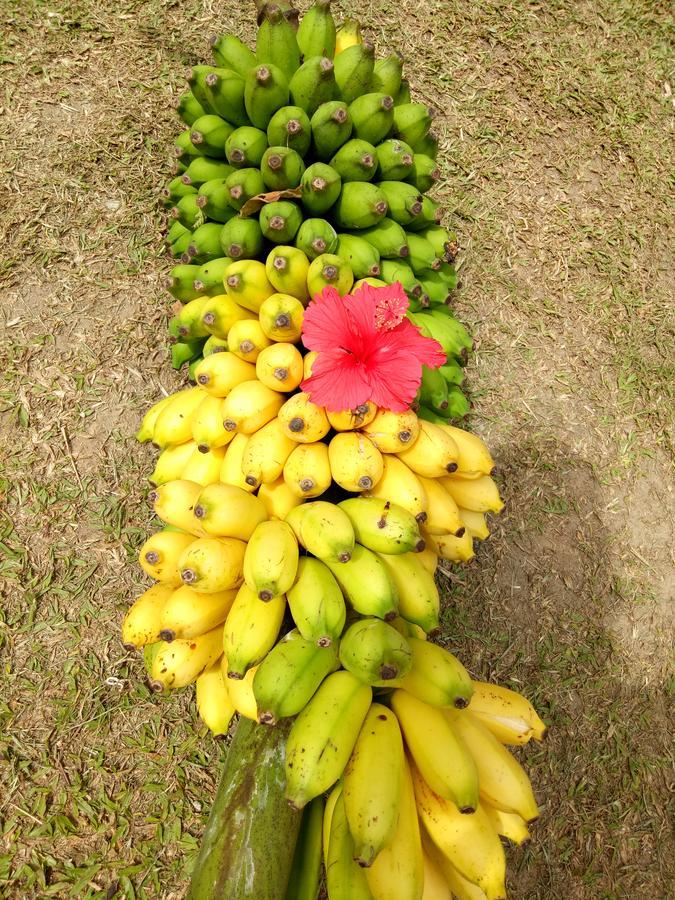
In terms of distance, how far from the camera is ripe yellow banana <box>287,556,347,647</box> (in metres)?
1.51

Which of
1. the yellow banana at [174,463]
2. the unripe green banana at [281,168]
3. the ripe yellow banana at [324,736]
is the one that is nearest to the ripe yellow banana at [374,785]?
the ripe yellow banana at [324,736]

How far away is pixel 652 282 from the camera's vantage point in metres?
3.97

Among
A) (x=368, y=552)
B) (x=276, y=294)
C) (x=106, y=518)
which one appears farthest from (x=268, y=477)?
(x=106, y=518)

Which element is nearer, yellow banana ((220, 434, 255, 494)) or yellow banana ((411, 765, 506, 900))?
yellow banana ((411, 765, 506, 900))

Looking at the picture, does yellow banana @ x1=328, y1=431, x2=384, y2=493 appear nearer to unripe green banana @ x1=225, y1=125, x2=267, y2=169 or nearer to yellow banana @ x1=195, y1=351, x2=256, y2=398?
yellow banana @ x1=195, y1=351, x2=256, y2=398

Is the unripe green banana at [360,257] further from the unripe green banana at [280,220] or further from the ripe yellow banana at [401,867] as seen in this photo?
the ripe yellow banana at [401,867]

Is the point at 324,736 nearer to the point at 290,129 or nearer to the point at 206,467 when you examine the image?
the point at 206,467

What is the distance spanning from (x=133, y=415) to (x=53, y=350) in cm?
58

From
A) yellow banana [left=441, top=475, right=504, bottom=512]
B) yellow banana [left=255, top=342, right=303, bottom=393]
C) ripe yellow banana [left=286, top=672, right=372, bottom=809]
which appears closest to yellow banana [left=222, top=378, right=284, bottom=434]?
yellow banana [left=255, top=342, right=303, bottom=393]

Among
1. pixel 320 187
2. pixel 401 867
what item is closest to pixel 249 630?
pixel 401 867

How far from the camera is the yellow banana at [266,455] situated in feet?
5.63

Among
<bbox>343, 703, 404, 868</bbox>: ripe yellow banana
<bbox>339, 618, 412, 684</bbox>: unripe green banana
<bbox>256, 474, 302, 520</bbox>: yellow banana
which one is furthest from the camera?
<bbox>256, 474, 302, 520</bbox>: yellow banana

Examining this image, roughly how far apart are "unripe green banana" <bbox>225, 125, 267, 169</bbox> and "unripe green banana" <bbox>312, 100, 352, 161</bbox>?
202 millimetres

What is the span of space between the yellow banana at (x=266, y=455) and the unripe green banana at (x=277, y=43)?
1.47 m
